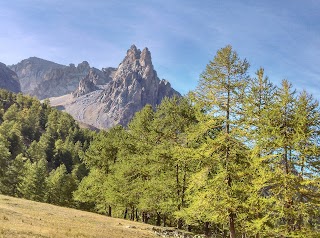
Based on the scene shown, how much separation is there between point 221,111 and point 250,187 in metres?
4.88

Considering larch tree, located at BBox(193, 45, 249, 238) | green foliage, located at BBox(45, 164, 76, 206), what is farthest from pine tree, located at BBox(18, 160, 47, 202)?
larch tree, located at BBox(193, 45, 249, 238)

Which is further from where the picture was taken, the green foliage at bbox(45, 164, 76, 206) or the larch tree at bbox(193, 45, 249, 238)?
the green foliage at bbox(45, 164, 76, 206)

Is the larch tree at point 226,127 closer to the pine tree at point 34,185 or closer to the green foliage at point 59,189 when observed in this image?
the pine tree at point 34,185

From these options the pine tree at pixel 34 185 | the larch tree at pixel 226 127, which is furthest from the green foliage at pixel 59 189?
the larch tree at pixel 226 127

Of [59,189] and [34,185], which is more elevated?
[34,185]

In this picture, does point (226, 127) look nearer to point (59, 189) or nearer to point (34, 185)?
point (34, 185)

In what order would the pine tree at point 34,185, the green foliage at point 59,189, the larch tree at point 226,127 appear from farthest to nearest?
the green foliage at point 59,189, the pine tree at point 34,185, the larch tree at point 226,127

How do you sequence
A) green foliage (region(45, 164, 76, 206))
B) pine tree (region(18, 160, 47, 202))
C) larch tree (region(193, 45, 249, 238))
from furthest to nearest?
1. green foliage (region(45, 164, 76, 206))
2. pine tree (region(18, 160, 47, 202))
3. larch tree (region(193, 45, 249, 238))

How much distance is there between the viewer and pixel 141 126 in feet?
126

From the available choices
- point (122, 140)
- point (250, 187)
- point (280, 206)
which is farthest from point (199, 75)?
point (122, 140)

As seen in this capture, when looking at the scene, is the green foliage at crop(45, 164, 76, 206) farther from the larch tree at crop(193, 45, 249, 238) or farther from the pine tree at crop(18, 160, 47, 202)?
the larch tree at crop(193, 45, 249, 238)

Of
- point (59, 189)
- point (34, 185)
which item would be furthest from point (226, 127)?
point (59, 189)

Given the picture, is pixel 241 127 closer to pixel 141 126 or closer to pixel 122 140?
pixel 141 126

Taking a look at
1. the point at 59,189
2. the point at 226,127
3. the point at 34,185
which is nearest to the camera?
the point at 226,127
